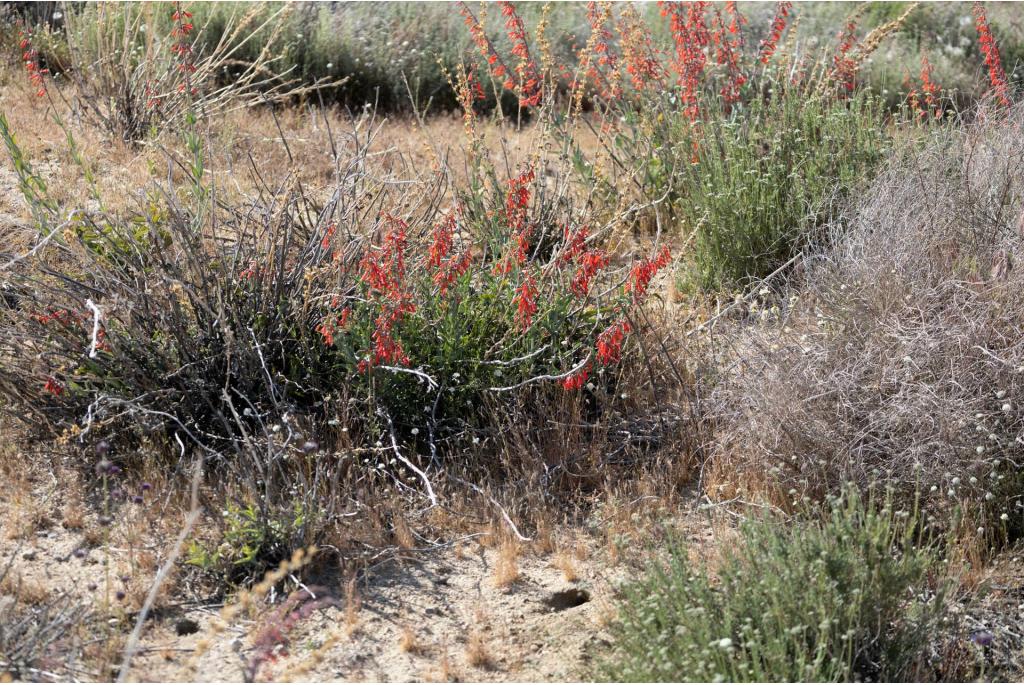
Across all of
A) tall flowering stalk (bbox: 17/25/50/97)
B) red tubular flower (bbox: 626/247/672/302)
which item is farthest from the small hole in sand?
tall flowering stalk (bbox: 17/25/50/97)

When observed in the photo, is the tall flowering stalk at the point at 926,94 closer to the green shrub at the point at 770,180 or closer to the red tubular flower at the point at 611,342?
the green shrub at the point at 770,180

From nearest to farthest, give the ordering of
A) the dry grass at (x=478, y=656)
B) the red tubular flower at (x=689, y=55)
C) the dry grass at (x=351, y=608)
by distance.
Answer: the dry grass at (x=478, y=656)
the dry grass at (x=351, y=608)
the red tubular flower at (x=689, y=55)

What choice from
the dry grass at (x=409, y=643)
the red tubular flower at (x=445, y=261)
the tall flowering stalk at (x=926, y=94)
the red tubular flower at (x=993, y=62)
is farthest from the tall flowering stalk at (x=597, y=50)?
the dry grass at (x=409, y=643)

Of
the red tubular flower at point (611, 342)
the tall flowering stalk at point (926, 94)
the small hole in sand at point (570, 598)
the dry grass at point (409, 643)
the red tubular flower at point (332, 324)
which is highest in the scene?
the tall flowering stalk at point (926, 94)

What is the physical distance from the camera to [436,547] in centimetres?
424

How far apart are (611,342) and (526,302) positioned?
1.20 feet

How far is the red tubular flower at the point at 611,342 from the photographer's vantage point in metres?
4.30

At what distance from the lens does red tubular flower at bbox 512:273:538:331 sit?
4.42m

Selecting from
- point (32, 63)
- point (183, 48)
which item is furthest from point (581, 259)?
point (32, 63)

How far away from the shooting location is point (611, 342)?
4422 mm

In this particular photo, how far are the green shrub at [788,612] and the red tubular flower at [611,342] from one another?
990 millimetres

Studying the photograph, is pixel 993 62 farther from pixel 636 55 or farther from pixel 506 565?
pixel 506 565

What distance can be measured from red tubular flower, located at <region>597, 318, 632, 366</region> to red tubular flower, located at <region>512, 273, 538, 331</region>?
298mm

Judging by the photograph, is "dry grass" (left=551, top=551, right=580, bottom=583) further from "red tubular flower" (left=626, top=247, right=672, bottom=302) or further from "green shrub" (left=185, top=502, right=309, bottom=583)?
"red tubular flower" (left=626, top=247, right=672, bottom=302)
